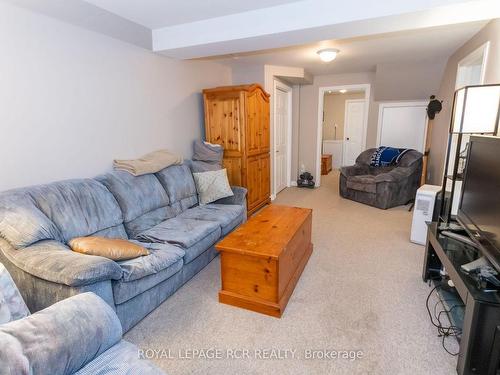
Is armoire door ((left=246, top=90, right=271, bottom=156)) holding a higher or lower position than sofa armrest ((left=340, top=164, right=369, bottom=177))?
higher

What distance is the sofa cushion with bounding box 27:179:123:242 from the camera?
6.61 feet

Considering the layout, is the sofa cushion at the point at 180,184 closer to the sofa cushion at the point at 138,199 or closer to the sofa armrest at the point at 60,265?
the sofa cushion at the point at 138,199

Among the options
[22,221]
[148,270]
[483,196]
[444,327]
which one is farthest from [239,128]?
[444,327]

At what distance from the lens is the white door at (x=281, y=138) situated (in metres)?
5.27

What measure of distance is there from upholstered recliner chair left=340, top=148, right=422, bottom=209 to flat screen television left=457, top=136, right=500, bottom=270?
2388 mm

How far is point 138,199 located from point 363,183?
140 inches

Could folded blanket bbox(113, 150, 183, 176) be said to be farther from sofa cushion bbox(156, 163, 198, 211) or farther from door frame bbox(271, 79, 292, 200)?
door frame bbox(271, 79, 292, 200)

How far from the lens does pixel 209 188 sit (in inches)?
134

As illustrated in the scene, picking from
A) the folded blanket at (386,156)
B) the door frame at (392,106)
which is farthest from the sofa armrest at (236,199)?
the door frame at (392,106)

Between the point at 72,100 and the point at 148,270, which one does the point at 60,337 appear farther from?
the point at 72,100

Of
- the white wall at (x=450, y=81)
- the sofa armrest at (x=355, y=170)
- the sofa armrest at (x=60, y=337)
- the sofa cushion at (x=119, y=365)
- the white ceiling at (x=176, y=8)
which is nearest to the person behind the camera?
the sofa armrest at (x=60, y=337)

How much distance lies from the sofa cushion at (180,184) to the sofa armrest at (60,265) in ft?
4.48

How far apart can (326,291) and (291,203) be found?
8.73 feet

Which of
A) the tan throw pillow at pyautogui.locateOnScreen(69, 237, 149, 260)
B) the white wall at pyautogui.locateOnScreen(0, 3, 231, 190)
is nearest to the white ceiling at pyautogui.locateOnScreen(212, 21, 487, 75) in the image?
the white wall at pyautogui.locateOnScreen(0, 3, 231, 190)
